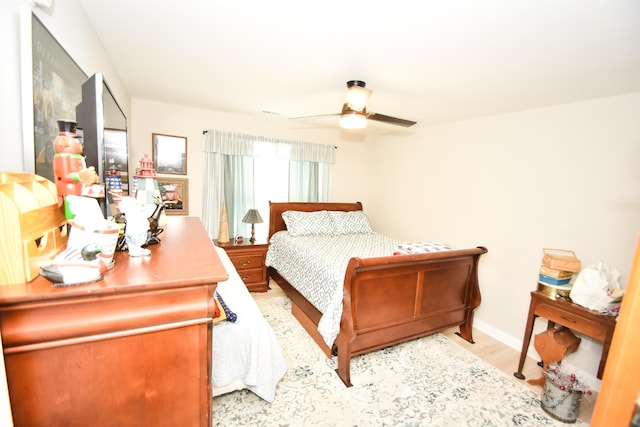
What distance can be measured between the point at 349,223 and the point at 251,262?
1.46 meters

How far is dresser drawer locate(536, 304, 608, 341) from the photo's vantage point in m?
1.93

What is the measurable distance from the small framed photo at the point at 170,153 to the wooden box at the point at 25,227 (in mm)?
2853

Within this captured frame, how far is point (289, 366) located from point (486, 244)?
7.80 feet

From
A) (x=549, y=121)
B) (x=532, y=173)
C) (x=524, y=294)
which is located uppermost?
(x=549, y=121)

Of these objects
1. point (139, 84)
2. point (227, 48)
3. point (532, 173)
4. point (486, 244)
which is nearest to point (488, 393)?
point (486, 244)

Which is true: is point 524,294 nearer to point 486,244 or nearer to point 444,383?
point 486,244

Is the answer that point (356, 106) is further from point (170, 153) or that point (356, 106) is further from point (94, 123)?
point (170, 153)

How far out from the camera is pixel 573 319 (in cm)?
207

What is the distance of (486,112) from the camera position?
9.46ft

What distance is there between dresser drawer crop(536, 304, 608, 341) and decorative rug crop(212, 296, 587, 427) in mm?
585

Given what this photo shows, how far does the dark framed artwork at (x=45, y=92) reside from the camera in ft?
2.99

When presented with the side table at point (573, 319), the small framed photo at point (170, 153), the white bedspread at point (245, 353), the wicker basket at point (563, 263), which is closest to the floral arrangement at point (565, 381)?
the side table at point (573, 319)

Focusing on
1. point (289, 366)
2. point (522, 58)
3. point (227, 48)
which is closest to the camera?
point (522, 58)

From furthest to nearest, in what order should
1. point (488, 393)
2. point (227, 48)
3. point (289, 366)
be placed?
point (289, 366)
point (488, 393)
point (227, 48)
